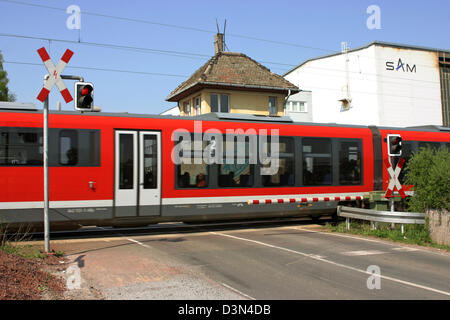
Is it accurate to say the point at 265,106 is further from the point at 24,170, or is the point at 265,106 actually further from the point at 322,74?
the point at 24,170

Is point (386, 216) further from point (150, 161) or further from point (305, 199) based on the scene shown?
point (150, 161)

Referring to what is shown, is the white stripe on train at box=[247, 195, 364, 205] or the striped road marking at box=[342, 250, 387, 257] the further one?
the white stripe on train at box=[247, 195, 364, 205]

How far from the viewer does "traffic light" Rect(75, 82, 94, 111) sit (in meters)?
8.54

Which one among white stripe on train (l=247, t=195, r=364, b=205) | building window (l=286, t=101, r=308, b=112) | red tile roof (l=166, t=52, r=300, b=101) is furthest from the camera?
building window (l=286, t=101, r=308, b=112)

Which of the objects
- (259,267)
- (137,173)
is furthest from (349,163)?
(259,267)

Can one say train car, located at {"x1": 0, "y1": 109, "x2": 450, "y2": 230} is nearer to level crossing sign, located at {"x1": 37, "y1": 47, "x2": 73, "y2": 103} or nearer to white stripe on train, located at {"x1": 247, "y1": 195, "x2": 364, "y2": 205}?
white stripe on train, located at {"x1": 247, "y1": 195, "x2": 364, "y2": 205}

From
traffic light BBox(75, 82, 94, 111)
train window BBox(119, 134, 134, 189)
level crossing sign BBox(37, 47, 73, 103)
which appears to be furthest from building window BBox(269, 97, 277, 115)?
level crossing sign BBox(37, 47, 73, 103)

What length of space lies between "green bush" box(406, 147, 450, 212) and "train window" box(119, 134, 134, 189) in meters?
8.04

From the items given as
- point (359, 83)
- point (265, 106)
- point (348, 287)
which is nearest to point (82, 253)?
point (348, 287)

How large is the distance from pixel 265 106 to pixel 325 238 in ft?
74.8

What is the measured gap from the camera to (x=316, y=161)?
45.8ft

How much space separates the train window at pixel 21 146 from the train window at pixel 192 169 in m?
3.76

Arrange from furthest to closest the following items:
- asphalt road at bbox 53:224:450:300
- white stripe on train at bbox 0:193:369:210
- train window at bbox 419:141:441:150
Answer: train window at bbox 419:141:441:150 → white stripe on train at bbox 0:193:369:210 → asphalt road at bbox 53:224:450:300
